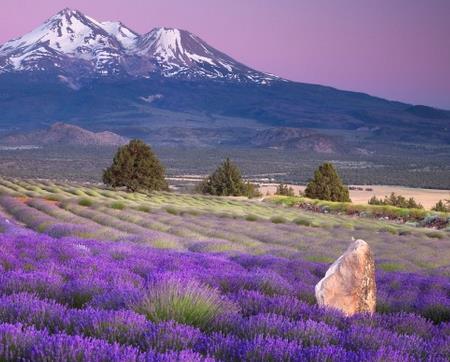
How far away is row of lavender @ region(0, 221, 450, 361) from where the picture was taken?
393 cm

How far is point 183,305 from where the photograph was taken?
531 centimetres

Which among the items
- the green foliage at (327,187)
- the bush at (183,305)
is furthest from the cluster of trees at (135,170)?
the bush at (183,305)

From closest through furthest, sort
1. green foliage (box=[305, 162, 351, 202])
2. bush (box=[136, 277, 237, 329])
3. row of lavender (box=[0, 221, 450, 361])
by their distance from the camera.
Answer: row of lavender (box=[0, 221, 450, 361]) → bush (box=[136, 277, 237, 329]) → green foliage (box=[305, 162, 351, 202])

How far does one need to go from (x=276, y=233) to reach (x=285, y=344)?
19305 mm

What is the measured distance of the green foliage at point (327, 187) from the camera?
207ft

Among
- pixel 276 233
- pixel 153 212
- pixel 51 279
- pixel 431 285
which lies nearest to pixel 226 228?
pixel 276 233

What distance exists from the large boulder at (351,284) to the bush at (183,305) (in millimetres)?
1789

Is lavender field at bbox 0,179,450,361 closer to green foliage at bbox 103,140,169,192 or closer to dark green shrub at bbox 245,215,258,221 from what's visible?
dark green shrub at bbox 245,215,258,221

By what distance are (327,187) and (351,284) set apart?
5643 centimetres

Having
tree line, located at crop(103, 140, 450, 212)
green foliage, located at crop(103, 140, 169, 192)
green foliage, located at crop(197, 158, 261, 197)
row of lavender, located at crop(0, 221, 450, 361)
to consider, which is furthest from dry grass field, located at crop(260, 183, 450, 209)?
row of lavender, located at crop(0, 221, 450, 361)

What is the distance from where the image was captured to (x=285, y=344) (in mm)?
4059

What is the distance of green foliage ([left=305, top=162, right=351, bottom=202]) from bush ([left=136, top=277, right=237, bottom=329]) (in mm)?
58142

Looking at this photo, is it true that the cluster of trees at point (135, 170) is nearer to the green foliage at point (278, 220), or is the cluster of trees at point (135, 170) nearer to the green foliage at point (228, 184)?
the green foliage at point (228, 184)

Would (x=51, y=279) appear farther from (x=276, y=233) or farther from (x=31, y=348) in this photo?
(x=276, y=233)
